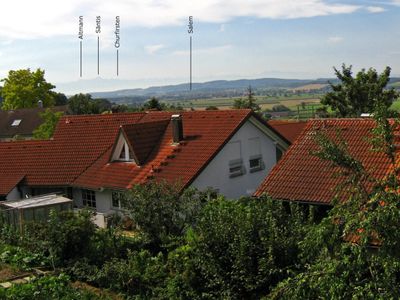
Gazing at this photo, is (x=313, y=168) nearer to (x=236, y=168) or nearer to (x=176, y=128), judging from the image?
(x=236, y=168)

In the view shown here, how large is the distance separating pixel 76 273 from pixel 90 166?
40.8 feet

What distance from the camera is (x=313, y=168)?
62.7 feet

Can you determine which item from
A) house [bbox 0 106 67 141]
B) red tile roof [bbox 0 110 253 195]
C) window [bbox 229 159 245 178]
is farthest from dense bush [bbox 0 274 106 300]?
house [bbox 0 106 67 141]

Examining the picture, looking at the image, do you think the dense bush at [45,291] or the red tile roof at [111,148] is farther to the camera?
the red tile roof at [111,148]

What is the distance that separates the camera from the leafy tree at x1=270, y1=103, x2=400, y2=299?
748 centimetres

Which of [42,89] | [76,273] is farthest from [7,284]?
[42,89]

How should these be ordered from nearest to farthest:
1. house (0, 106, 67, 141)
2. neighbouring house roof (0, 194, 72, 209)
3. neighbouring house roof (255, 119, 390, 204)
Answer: neighbouring house roof (255, 119, 390, 204) → neighbouring house roof (0, 194, 72, 209) → house (0, 106, 67, 141)

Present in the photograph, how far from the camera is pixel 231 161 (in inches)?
1027

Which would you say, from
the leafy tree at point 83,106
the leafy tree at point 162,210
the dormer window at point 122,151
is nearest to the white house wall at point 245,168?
the dormer window at point 122,151

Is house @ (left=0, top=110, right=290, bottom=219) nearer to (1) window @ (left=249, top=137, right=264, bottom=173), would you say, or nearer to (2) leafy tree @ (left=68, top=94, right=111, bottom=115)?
(1) window @ (left=249, top=137, right=264, bottom=173)

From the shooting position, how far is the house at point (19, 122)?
71.3 metres

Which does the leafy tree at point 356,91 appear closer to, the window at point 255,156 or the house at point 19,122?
the window at point 255,156

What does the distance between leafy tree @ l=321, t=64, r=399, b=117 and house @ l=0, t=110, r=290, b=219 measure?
31.6ft

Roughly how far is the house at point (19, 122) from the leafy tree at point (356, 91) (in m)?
43.7
